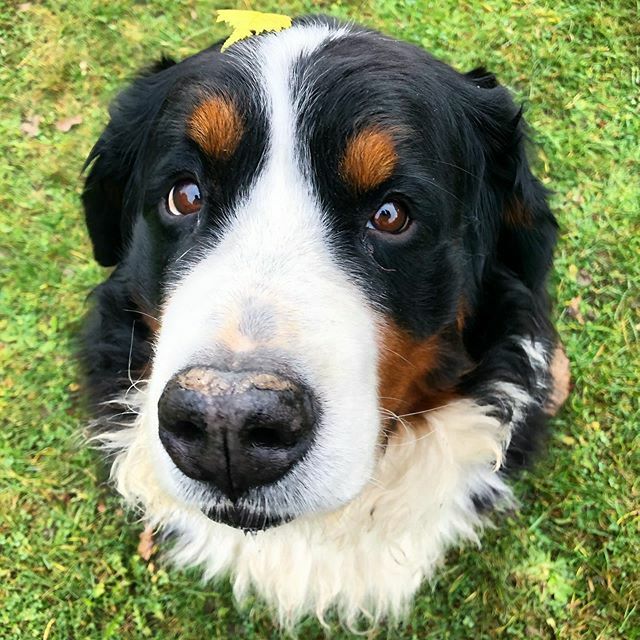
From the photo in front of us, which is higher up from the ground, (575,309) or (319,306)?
(319,306)

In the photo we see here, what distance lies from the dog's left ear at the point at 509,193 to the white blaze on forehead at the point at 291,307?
0.78 meters

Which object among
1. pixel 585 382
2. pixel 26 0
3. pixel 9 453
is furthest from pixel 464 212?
pixel 26 0

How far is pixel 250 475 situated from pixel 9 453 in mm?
2641

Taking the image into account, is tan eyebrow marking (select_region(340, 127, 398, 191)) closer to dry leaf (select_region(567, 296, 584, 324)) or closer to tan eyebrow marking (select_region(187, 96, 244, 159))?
tan eyebrow marking (select_region(187, 96, 244, 159))

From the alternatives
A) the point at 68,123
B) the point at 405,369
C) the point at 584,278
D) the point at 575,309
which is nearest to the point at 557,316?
the point at 575,309

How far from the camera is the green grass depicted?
3.57 m

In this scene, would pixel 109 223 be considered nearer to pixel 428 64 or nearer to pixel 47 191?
pixel 428 64

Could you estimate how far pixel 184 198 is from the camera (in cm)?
233

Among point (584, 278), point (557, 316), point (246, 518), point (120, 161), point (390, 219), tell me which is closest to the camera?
point (246, 518)

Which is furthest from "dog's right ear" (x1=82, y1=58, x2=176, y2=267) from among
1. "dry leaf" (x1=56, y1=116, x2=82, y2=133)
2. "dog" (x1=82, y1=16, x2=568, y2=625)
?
"dry leaf" (x1=56, y1=116, x2=82, y2=133)

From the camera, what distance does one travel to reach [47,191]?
4559mm

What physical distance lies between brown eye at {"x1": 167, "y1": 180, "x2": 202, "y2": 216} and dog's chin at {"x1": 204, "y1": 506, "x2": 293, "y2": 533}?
0.97 metres

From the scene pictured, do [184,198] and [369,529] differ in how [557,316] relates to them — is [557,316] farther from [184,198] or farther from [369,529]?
[184,198]

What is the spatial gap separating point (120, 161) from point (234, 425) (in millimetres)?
1574
